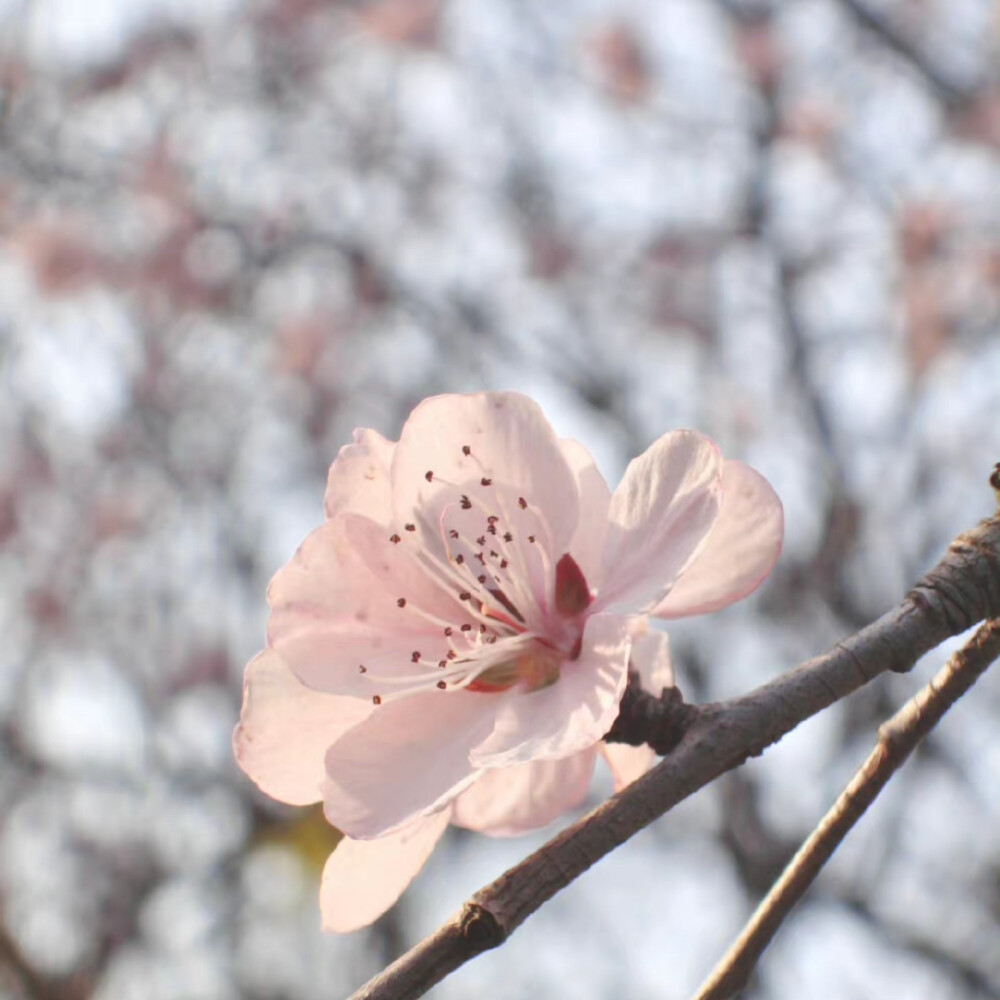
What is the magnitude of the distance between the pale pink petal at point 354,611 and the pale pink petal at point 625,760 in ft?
0.61

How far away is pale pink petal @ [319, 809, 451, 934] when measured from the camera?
1045 mm

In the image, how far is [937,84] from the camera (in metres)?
4.55

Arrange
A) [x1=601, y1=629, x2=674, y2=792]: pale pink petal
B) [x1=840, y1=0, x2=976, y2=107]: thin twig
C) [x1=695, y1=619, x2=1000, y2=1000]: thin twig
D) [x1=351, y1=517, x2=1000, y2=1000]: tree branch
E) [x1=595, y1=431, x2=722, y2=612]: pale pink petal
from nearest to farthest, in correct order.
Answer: [x1=351, y1=517, x2=1000, y2=1000]: tree branch → [x1=695, y1=619, x2=1000, y2=1000]: thin twig → [x1=595, y1=431, x2=722, y2=612]: pale pink petal → [x1=601, y1=629, x2=674, y2=792]: pale pink petal → [x1=840, y1=0, x2=976, y2=107]: thin twig

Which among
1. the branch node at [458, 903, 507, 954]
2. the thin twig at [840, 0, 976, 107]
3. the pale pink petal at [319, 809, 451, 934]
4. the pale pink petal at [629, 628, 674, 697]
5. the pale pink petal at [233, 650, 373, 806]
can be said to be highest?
the thin twig at [840, 0, 976, 107]

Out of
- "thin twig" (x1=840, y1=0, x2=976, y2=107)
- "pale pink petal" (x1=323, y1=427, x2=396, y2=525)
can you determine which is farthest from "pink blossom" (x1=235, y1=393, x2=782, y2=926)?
"thin twig" (x1=840, y1=0, x2=976, y2=107)

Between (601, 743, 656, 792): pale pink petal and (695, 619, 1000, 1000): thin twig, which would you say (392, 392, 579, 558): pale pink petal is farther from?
(695, 619, 1000, 1000): thin twig

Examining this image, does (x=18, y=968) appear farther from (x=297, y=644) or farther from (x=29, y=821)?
(x=29, y=821)

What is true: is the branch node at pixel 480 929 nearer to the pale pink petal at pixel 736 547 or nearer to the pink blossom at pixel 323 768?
the pink blossom at pixel 323 768

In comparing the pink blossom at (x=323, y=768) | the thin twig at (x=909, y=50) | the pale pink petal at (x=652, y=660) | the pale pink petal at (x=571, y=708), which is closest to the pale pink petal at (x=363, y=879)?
the pink blossom at (x=323, y=768)

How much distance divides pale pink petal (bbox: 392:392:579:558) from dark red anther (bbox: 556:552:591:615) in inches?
0.6

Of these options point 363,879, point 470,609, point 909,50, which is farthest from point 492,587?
point 909,50

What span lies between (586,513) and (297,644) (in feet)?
0.95

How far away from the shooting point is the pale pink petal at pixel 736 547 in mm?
1043

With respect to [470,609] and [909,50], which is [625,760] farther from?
[909,50]
